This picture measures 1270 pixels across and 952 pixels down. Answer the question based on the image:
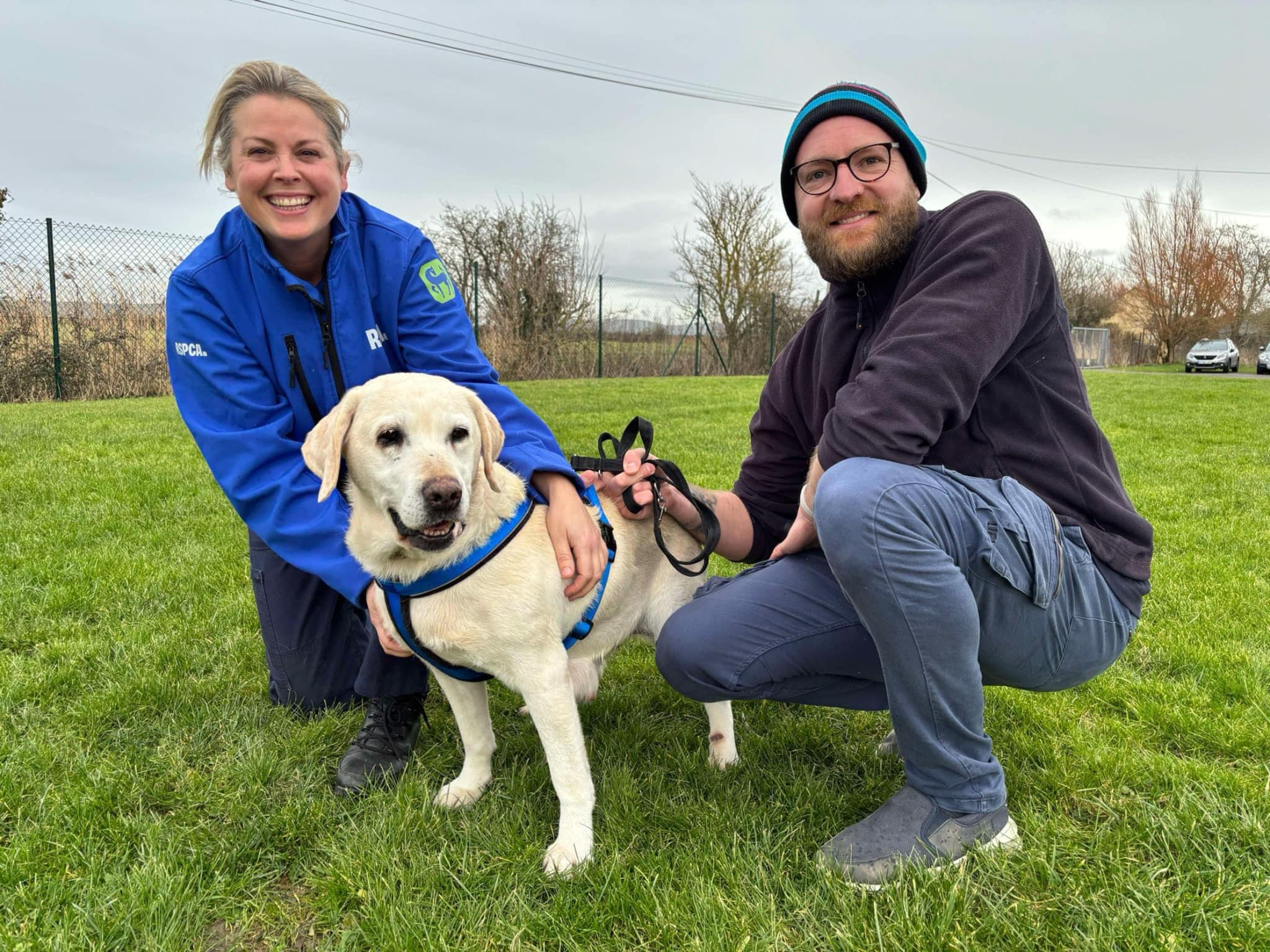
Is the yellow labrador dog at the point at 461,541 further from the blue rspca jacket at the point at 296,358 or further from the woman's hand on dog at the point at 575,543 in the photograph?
the blue rspca jacket at the point at 296,358

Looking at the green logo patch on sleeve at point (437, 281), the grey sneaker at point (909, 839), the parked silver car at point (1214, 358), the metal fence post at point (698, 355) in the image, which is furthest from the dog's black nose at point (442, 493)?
the parked silver car at point (1214, 358)

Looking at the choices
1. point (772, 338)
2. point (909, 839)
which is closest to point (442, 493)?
point (909, 839)

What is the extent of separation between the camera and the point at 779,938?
1795 mm

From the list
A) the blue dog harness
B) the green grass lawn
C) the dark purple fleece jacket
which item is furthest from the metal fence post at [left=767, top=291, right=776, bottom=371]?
the blue dog harness

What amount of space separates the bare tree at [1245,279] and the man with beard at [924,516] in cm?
4636

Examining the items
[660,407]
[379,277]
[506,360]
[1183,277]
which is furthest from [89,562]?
[1183,277]

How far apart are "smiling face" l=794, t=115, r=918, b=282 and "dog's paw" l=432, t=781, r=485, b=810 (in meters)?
2.02

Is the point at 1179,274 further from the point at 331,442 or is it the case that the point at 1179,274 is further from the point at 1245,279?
the point at 331,442

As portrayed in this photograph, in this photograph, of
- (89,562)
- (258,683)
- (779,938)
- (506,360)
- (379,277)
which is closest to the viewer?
(779,938)

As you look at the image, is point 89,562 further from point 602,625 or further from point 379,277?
point 602,625

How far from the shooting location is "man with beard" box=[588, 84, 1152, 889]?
1974 mm

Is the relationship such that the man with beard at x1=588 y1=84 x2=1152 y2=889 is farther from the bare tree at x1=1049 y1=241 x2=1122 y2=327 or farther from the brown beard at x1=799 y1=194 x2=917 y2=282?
the bare tree at x1=1049 y1=241 x2=1122 y2=327

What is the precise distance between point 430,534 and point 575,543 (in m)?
0.44

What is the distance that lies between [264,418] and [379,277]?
0.66m
